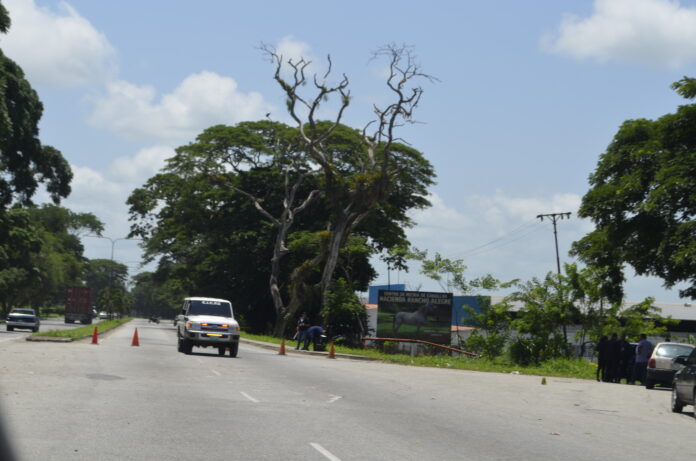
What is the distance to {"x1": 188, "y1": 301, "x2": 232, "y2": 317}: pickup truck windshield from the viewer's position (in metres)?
30.8

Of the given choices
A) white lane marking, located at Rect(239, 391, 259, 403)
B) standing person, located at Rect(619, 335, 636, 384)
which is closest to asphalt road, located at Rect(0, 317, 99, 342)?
white lane marking, located at Rect(239, 391, 259, 403)

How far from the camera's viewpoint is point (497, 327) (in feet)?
130

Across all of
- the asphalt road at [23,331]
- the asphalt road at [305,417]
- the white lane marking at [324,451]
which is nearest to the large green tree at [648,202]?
the asphalt road at [305,417]

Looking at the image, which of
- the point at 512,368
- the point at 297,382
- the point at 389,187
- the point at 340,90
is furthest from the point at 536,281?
the point at 297,382

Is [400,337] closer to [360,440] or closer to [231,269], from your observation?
[231,269]

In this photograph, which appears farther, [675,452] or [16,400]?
[16,400]

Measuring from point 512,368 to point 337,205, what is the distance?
21.3 meters

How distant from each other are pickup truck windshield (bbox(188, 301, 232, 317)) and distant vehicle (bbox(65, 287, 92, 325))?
205 ft

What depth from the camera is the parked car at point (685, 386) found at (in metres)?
17.5

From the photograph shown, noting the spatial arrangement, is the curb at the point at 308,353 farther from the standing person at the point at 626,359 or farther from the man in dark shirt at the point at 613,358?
the man in dark shirt at the point at 613,358

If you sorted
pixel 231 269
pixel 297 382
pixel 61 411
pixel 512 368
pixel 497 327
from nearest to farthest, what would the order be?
pixel 61 411
pixel 297 382
pixel 512 368
pixel 497 327
pixel 231 269

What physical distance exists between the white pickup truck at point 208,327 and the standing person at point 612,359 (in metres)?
12.3

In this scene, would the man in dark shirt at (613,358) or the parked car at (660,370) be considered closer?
the parked car at (660,370)

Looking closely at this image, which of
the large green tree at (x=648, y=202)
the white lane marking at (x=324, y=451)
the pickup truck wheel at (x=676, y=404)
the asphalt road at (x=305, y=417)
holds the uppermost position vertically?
the large green tree at (x=648, y=202)
